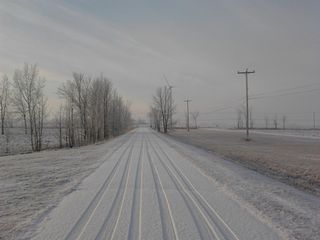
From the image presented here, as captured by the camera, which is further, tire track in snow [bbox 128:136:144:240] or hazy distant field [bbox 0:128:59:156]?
hazy distant field [bbox 0:128:59:156]

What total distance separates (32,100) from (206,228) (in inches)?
2005

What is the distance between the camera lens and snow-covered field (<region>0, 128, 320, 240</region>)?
5.73 meters

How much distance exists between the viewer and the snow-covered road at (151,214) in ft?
18.5

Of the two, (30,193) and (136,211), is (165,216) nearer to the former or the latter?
(136,211)

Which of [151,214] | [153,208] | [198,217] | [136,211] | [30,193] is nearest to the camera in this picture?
[198,217]

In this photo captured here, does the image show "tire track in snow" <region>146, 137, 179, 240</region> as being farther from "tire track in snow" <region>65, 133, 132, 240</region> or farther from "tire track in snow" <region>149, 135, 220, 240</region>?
"tire track in snow" <region>65, 133, 132, 240</region>

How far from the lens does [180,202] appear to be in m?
8.06

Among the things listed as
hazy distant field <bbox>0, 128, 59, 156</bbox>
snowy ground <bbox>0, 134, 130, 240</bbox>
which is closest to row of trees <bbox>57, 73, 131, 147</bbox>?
hazy distant field <bbox>0, 128, 59, 156</bbox>

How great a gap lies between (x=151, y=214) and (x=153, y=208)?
544 millimetres

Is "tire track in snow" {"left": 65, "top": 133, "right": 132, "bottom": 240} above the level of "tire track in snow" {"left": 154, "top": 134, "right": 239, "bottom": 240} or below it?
above

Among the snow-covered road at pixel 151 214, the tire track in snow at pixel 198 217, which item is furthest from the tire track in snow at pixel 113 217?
the tire track in snow at pixel 198 217

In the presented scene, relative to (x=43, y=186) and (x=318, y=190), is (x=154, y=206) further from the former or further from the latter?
(x=318, y=190)

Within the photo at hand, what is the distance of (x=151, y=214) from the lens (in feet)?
22.7

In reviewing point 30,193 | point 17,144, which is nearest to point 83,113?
point 17,144
